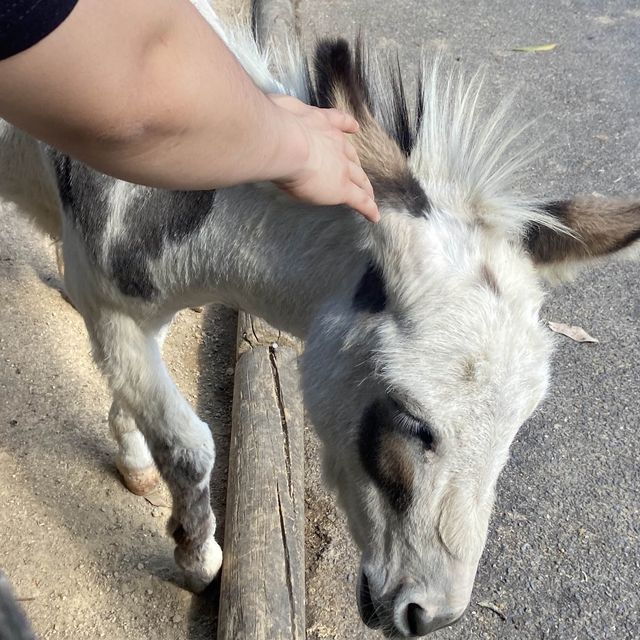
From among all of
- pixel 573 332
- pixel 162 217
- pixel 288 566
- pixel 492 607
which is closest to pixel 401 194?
pixel 162 217

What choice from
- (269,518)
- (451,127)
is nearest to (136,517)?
(269,518)

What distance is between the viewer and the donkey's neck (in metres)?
1.70

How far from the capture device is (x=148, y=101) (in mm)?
908

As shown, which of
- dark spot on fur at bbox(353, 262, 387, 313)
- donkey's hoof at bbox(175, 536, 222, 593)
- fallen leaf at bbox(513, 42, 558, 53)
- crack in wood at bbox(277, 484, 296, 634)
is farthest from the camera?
fallen leaf at bbox(513, 42, 558, 53)

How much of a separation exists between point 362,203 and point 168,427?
116 cm

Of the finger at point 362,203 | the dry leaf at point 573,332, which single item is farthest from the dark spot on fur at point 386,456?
the dry leaf at point 573,332

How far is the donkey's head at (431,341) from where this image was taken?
4.94ft

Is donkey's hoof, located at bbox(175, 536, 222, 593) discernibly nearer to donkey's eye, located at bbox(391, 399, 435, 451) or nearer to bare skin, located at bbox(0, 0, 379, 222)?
donkey's eye, located at bbox(391, 399, 435, 451)

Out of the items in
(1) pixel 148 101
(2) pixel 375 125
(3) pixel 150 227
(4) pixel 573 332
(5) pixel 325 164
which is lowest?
(4) pixel 573 332

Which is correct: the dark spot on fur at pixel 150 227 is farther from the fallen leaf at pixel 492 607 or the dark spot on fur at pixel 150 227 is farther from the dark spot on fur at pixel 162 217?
the fallen leaf at pixel 492 607

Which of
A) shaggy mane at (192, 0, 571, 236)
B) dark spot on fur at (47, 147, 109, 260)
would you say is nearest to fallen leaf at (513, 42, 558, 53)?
shaggy mane at (192, 0, 571, 236)

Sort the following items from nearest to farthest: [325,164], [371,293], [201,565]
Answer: [325,164] < [371,293] < [201,565]

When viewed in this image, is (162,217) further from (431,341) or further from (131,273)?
(431,341)

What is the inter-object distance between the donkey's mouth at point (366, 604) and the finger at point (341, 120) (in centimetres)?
101
